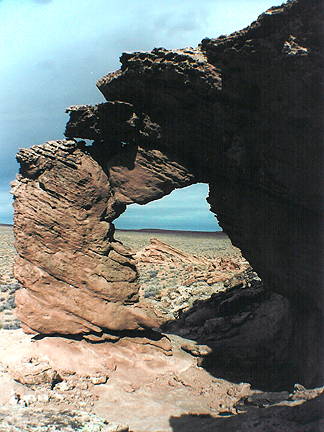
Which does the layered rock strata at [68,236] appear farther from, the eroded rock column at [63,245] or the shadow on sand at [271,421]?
the shadow on sand at [271,421]

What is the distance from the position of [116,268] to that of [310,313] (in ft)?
19.5

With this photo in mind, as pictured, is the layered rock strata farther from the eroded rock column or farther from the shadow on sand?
the shadow on sand

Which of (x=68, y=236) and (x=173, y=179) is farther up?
(x=173, y=179)

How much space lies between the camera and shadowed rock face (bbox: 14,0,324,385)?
21.4ft

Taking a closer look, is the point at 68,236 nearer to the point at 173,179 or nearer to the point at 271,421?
the point at 173,179

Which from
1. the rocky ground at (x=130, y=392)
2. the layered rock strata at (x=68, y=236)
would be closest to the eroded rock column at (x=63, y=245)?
the layered rock strata at (x=68, y=236)

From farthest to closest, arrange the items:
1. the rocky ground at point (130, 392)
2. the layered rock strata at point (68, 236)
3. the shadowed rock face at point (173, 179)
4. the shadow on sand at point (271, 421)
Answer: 1. the layered rock strata at point (68, 236)
2. the shadowed rock face at point (173, 179)
3. the rocky ground at point (130, 392)
4. the shadow on sand at point (271, 421)

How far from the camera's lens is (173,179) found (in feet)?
26.5

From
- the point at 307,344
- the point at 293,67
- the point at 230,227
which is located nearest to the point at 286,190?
the point at 230,227

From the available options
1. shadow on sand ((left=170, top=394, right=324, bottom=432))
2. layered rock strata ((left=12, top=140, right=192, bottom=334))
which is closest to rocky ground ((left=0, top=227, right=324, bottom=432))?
shadow on sand ((left=170, top=394, right=324, bottom=432))

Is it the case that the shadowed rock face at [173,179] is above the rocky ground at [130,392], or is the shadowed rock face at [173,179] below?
above

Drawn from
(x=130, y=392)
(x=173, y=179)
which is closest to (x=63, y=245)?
(x=173, y=179)

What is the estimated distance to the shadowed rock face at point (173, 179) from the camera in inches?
256

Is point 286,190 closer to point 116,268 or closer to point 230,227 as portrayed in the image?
point 230,227
